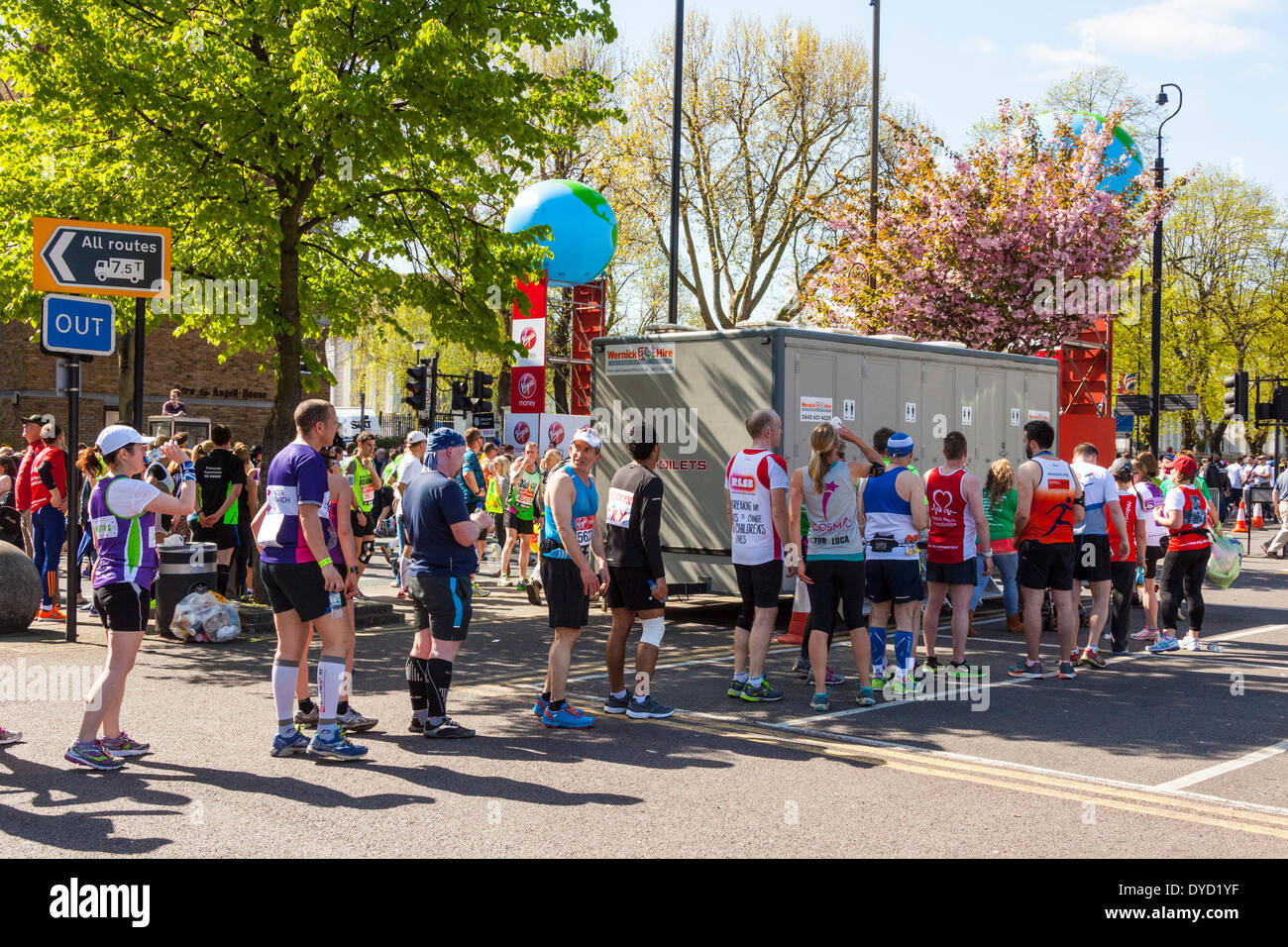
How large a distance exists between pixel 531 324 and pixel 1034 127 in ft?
33.1

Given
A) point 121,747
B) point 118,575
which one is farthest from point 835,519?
point 121,747

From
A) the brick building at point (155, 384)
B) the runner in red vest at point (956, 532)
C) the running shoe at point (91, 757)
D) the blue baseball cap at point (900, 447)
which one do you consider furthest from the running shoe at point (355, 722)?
the brick building at point (155, 384)

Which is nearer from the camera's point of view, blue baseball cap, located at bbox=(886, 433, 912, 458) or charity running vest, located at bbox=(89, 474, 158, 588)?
charity running vest, located at bbox=(89, 474, 158, 588)

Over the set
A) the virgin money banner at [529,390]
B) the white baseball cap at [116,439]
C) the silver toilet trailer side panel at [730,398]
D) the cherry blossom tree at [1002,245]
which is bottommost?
the white baseball cap at [116,439]

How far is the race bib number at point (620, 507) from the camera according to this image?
783 cm

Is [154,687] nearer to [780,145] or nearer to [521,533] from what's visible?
[521,533]

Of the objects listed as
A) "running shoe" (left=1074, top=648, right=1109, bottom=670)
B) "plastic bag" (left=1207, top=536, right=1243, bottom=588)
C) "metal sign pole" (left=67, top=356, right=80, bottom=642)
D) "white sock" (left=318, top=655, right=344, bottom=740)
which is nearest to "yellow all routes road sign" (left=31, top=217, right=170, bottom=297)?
"metal sign pole" (left=67, top=356, right=80, bottom=642)

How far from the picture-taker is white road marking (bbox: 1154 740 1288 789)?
21.2 ft

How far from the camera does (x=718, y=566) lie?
40.9 feet

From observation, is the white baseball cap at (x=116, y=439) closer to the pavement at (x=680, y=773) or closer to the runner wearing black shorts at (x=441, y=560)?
the runner wearing black shorts at (x=441, y=560)

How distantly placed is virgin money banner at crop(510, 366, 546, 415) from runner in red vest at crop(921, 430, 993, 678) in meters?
14.1

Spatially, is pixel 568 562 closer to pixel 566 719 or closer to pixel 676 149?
pixel 566 719

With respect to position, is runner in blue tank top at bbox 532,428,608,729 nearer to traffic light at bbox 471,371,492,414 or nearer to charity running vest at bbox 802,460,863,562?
charity running vest at bbox 802,460,863,562

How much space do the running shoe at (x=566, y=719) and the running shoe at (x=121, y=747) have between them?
7.67ft
